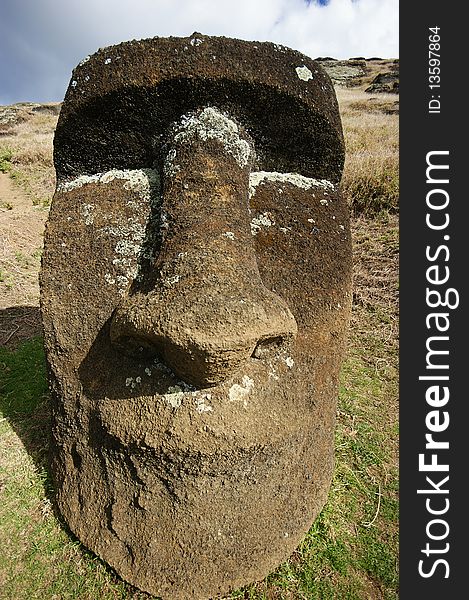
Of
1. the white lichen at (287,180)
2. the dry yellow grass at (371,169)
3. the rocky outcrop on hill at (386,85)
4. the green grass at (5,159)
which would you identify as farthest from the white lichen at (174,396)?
the rocky outcrop on hill at (386,85)

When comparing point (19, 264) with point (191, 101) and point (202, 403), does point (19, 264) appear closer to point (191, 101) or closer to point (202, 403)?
point (191, 101)

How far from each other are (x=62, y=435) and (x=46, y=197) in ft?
23.7

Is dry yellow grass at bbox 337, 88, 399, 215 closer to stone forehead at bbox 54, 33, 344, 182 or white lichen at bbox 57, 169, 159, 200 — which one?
stone forehead at bbox 54, 33, 344, 182

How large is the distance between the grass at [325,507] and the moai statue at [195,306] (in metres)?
0.10

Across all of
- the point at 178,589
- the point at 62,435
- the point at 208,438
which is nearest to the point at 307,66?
the point at 208,438

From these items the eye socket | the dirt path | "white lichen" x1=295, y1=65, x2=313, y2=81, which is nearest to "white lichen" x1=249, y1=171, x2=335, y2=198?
"white lichen" x1=295, y1=65, x2=313, y2=81

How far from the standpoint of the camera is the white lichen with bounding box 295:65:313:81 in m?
1.89

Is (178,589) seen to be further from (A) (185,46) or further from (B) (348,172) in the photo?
(B) (348,172)

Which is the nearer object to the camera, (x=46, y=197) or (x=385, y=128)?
(x=46, y=197)

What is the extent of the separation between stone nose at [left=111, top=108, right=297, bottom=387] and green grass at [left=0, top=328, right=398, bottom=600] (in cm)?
89

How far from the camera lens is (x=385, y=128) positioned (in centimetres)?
1049

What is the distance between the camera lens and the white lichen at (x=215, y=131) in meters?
1.82

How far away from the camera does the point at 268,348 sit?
174 centimetres

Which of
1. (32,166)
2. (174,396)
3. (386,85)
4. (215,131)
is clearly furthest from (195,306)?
(386,85)
